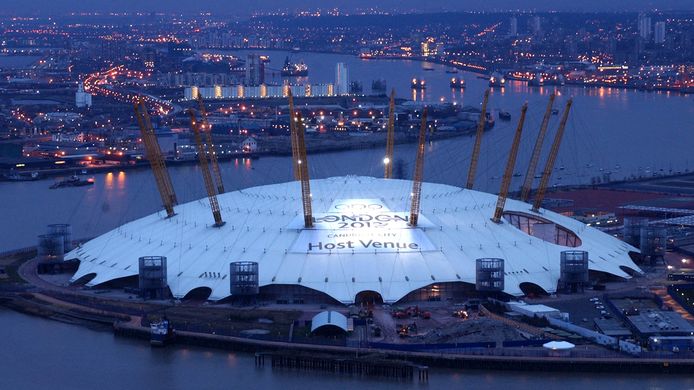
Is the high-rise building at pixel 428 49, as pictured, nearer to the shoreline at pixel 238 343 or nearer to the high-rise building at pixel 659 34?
the high-rise building at pixel 659 34

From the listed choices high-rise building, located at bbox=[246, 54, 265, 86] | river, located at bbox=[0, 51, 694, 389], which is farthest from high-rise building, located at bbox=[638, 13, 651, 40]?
high-rise building, located at bbox=[246, 54, 265, 86]

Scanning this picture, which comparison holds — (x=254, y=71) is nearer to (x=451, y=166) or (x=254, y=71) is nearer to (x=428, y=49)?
(x=451, y=166)

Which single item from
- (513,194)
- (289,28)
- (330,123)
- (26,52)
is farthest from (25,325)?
(289,28)

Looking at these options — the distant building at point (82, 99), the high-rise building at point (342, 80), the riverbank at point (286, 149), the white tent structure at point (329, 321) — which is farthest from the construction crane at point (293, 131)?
the high-rise building at point (342, 80)

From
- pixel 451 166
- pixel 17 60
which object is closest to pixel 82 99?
pixel 451 166

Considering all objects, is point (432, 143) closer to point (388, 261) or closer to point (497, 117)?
point (497, 117)

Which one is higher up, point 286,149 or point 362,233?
point 362,233

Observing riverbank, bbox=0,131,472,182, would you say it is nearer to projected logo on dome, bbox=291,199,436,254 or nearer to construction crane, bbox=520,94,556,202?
construction crane, bbox=520,94,556,202
